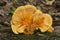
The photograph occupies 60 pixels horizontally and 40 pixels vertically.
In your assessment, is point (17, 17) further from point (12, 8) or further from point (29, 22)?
point (12, 8)

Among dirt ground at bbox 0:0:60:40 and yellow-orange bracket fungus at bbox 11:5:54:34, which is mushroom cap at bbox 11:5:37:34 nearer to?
yellow-orange bracket fungus at bbox 11:5:54:34

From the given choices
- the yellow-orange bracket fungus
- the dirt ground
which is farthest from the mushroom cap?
the dirt ground

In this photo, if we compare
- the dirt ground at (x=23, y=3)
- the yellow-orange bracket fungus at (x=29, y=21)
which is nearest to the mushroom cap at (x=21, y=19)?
the yellow-orange bracket fungus at (x=29, y=21)

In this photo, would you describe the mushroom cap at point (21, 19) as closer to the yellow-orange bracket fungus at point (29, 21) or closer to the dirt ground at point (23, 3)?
the yellow-orange bracket fungus at point (29, 21)

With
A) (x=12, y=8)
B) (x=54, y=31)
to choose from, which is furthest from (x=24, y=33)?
(x=12, y=8)

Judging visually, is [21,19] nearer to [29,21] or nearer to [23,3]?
[29,21]
